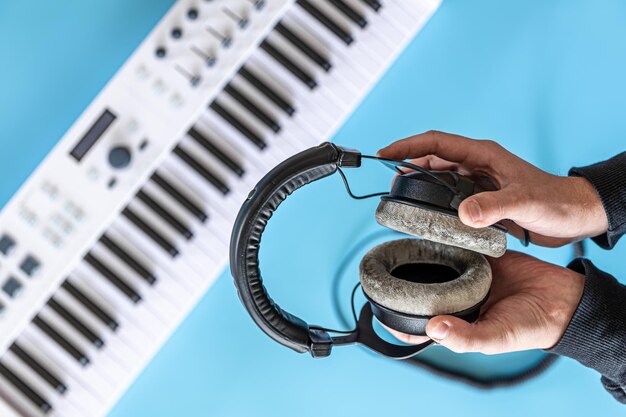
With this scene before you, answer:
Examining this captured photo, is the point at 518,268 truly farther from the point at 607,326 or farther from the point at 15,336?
the point at 15,336

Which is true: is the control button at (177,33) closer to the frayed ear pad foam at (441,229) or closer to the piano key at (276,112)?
the piano key at (276,112)

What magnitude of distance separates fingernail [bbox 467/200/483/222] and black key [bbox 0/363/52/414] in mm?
1234

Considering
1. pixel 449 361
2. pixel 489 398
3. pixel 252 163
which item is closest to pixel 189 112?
pixel 252 163

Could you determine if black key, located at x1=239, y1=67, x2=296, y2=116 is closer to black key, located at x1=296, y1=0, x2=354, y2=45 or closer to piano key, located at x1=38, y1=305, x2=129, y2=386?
black key, located at x1=296, y1=0, x2=354, y2=45

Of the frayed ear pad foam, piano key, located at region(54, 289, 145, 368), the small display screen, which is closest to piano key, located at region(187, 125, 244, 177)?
the small display screen

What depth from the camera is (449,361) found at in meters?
1.80

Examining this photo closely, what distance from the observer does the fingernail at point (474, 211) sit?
0.95 m

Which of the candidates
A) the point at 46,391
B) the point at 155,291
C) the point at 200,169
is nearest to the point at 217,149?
the point at 200,169

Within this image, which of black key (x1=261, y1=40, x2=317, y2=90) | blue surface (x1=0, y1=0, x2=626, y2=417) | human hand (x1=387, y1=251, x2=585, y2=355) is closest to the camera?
human hand (x1=387, y1=251, x2=585, y2=355)

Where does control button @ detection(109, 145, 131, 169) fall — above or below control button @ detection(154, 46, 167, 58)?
below

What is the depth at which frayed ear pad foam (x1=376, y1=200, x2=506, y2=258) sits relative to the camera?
981 millimetres

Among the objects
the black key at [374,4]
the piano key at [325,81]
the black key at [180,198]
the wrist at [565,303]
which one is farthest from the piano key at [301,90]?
the wrist at [565,303]

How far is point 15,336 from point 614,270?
1.63 meters

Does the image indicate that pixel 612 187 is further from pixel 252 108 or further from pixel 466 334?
pixel 252 108
